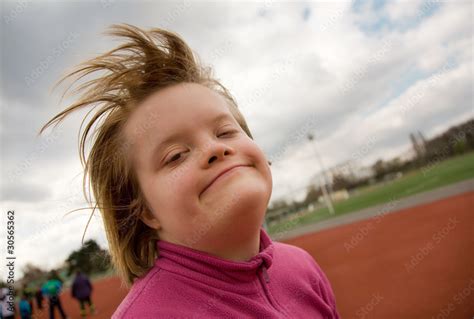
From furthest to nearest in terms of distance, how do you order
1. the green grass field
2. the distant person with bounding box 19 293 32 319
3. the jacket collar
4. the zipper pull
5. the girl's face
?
the green grass field → the distant person with bounding box 19 293 32 319 → the zipper pull → the jacket collar → the girl's face

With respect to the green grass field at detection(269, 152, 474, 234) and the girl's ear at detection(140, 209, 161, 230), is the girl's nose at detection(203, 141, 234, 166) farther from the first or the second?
the green grass field at detection(269, 152, 474, 234)

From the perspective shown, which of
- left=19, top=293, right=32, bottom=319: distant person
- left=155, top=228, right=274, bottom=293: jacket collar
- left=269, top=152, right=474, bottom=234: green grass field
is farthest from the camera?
left=269, top=152, right=474, bottom=234: green grass field

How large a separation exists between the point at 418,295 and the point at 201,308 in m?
5.78

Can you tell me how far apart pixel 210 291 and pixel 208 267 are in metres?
0.08

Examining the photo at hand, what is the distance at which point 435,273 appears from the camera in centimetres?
654

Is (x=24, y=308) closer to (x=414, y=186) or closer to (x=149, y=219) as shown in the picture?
(x=149, y=219)

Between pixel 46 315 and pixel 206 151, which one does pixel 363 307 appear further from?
pixel 46 315

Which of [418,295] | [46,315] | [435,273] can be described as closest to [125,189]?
[418,295]

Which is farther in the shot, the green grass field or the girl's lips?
the green grass field

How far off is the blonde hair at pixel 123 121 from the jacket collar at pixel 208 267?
0.70 feet

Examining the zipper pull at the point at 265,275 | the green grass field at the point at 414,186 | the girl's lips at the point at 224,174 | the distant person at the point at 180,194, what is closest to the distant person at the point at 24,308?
the distant person at the point at 180,194

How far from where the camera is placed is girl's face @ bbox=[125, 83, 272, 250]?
1.11 metres

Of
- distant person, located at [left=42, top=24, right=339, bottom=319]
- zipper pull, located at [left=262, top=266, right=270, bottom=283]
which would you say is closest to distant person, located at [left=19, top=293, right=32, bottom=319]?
distant person, located at [left=42, top=24, right=339, bottom=319]

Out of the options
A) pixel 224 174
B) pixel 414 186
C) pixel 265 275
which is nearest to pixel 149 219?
pixel 224 174
